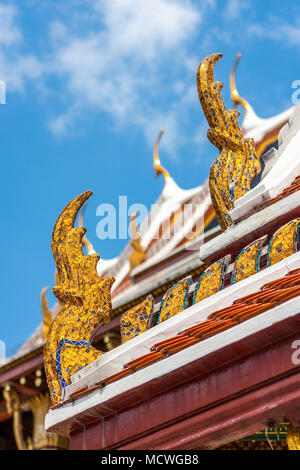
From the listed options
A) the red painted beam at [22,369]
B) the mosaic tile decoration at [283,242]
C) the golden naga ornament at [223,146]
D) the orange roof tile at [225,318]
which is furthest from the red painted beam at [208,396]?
the red painted beam at [22,369]

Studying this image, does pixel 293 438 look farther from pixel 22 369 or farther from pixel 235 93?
pixel 235 93

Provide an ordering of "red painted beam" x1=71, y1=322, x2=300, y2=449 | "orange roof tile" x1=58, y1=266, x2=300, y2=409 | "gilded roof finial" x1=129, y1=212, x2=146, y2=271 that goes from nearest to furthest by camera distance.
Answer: "red painted beam" x1=71, y1=322, x2=300, y2=449 < "orange roof tile" x1=58, y1=266, x2=300, y2=409 < "gilded roof finial" x1=129, y1=212, x2=146, y2=271

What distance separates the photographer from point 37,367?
982 centimetres

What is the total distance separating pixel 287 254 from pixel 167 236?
8.09 meters

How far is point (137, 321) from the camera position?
211 inches

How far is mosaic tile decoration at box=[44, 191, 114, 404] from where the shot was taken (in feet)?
17.6

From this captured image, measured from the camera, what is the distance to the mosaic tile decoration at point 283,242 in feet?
16.2

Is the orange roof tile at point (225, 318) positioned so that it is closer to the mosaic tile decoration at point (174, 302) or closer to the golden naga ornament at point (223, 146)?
the mosaic tile decoration at point (174, 302)

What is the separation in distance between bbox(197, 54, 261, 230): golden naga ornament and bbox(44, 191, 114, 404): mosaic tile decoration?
37.8 inches

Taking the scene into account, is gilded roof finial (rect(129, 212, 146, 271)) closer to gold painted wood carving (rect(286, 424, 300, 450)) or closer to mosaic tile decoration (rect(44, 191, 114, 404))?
mosaic tile decoration (rect(44, 191, 114, 404))

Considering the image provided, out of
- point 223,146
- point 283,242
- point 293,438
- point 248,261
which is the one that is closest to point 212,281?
point 248,261

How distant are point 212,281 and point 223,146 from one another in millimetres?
1584

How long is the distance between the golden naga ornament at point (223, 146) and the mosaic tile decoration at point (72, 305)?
3.15 feet

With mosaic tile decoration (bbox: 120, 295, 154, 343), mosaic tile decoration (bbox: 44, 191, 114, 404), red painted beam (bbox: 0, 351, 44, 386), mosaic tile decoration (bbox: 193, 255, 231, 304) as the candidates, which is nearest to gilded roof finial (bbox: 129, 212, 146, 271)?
red painted beam (bbox: 0, 351, 44, 386)
